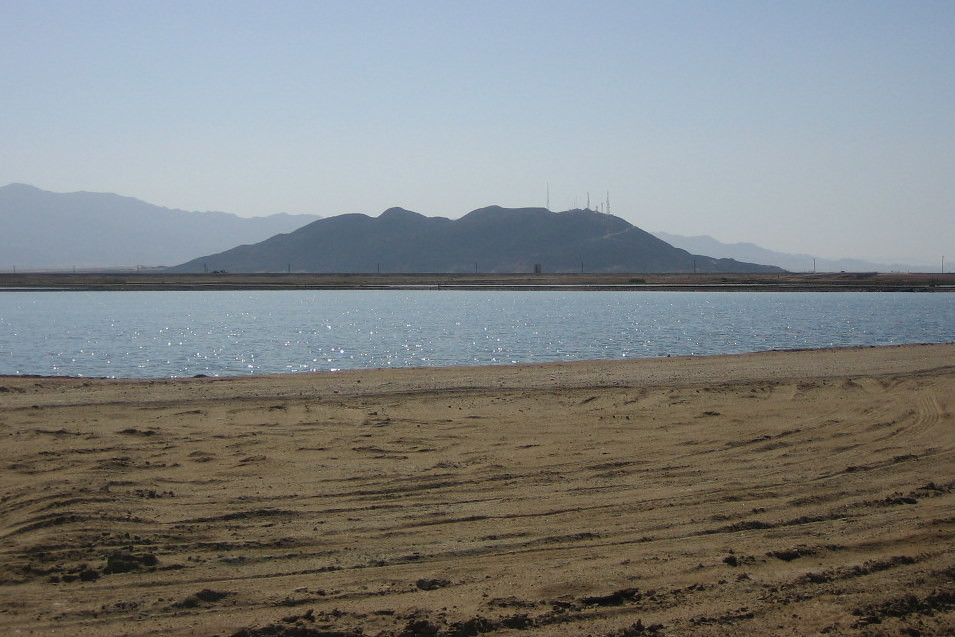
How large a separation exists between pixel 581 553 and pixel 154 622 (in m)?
3.15

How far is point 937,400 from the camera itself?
15.2 m

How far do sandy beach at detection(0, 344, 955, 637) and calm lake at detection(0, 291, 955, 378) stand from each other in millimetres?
13587

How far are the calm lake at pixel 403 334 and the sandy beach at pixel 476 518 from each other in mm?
13587

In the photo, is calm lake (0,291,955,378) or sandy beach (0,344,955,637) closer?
sandy beach (0,344,955,637)

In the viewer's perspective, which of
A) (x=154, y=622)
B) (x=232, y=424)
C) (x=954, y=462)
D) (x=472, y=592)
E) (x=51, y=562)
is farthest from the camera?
(x=232, y=424)

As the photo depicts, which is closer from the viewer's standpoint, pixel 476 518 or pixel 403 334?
pixel 476 518

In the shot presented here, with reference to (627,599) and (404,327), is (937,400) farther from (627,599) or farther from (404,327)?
(404,327)

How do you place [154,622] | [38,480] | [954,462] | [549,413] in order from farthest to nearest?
[549,413] < [954,462] < [38,480] < [154,622]

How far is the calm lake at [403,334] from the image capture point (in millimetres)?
28488

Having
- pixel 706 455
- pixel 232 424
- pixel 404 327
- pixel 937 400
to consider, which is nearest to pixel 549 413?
pixel 706 455

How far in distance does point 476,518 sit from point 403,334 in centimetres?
3217

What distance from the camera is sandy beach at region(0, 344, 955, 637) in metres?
5.96

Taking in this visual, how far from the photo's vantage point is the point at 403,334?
40.1 metres

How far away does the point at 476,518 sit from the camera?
8.08 m
